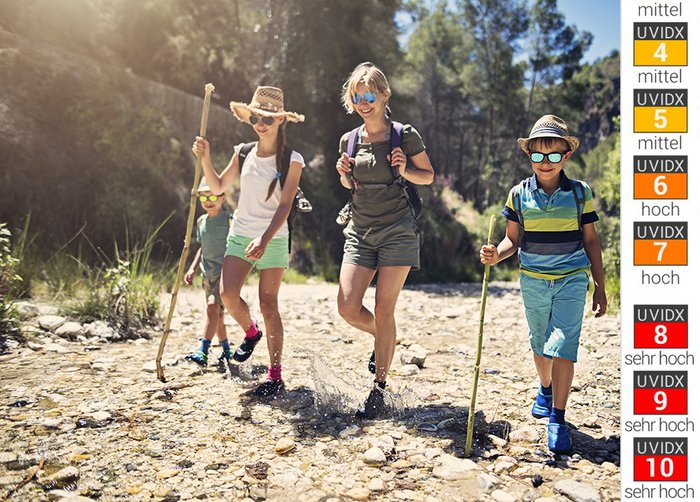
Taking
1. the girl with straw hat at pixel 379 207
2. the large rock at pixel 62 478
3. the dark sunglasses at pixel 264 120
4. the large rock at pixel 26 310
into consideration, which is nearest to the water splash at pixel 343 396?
the girl with straw hat at pixel 379 207

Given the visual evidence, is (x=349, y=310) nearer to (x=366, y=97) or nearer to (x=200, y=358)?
(x=366, y=97)

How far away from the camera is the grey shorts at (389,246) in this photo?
3.89m

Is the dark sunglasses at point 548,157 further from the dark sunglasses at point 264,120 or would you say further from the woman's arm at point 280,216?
the dark sunglasses at point 264,120

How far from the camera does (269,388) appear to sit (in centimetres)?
429

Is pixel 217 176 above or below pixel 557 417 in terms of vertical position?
above

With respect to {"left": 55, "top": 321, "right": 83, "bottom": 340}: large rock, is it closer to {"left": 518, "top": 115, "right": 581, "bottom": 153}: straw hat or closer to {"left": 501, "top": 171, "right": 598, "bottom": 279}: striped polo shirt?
{"left": 501, "top": 171, "right": 598, "bottom": 279}: striped polo shirt

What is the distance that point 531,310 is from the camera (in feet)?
11.8

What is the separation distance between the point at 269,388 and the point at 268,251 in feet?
3.47

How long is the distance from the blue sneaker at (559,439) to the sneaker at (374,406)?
3.72 feet

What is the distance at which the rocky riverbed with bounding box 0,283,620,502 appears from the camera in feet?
9.43

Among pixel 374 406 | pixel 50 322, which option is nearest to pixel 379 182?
pixel 374 406

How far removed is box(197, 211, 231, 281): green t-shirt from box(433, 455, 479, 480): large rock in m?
2.80

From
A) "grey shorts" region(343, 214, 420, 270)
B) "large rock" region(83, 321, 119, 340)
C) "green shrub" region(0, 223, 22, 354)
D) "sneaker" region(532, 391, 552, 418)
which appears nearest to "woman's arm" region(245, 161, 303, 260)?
"grey shorts" region(343, 214, 420, 270)

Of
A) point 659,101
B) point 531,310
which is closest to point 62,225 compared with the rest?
point 531,310
